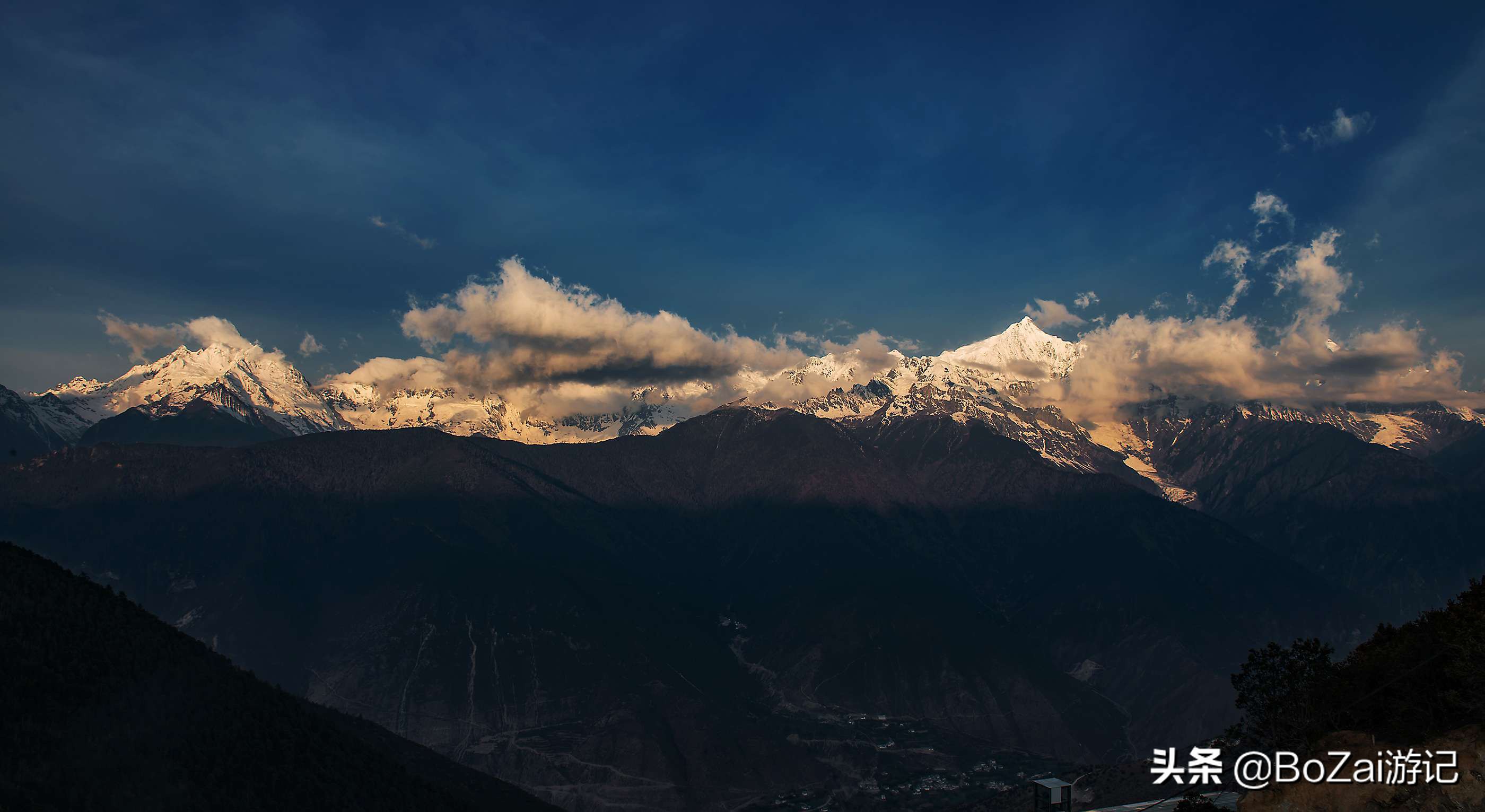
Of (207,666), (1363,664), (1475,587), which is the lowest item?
(207,666)

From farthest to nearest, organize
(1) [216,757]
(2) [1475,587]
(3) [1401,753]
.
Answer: (1) [216,757] < (2) [1475,587] < (3) [1401,753]

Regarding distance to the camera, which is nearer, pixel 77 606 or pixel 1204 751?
pixel 1204 751

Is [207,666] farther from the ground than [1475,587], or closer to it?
closer to it

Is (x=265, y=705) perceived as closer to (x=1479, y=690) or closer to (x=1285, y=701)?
(x=1285, y=701)

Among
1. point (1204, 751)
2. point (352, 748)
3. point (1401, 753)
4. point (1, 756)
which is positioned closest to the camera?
point (1401, 753)

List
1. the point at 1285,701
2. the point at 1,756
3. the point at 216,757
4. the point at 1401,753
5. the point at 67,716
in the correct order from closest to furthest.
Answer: the point at 1401,753
the point at 1285,701
the point at 1,756
the point at 67,716
the point at 216,757

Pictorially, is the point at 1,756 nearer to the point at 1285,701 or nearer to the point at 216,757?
the point at 216,757

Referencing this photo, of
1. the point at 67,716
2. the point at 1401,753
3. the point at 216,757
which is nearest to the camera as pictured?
the point at 1401,753

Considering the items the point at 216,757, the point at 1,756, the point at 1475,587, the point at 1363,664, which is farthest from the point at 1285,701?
the point at 1,756

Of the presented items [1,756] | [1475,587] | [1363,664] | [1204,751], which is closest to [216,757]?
[1,756]
